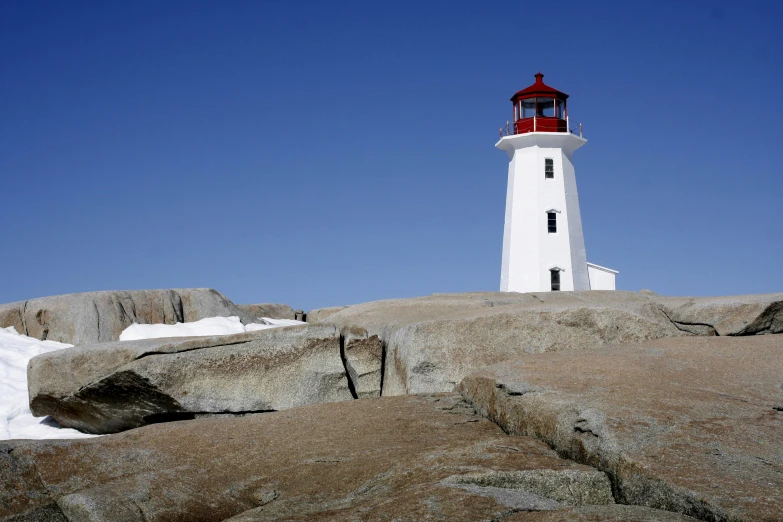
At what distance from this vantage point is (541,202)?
31.1 metres

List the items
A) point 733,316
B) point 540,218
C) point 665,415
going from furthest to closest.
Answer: point 540,218, point 733,316, point 665,415

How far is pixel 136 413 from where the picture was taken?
11422 millimetres

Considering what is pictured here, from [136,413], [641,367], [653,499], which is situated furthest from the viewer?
[136,413]

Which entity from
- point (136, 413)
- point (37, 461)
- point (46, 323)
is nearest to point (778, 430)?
point (37, 461)

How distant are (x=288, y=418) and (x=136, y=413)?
13.2 ft

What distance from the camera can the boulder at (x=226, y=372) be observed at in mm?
10875

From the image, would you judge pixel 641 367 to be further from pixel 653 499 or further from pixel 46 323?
pixel 46 323

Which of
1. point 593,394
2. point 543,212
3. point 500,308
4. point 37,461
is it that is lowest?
point 37,461

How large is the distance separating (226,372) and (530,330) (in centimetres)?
396

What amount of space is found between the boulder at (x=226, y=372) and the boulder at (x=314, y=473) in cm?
259

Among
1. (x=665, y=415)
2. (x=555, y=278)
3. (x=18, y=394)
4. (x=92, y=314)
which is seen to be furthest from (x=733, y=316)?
(x=555, y=278)

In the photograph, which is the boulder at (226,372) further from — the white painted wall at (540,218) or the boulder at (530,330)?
the white painted wall at (540,218)

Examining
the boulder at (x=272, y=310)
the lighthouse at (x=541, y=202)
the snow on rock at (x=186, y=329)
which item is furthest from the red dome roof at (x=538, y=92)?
the snow on rock at (x=186, y=329)

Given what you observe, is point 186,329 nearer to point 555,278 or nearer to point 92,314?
point 92,314
